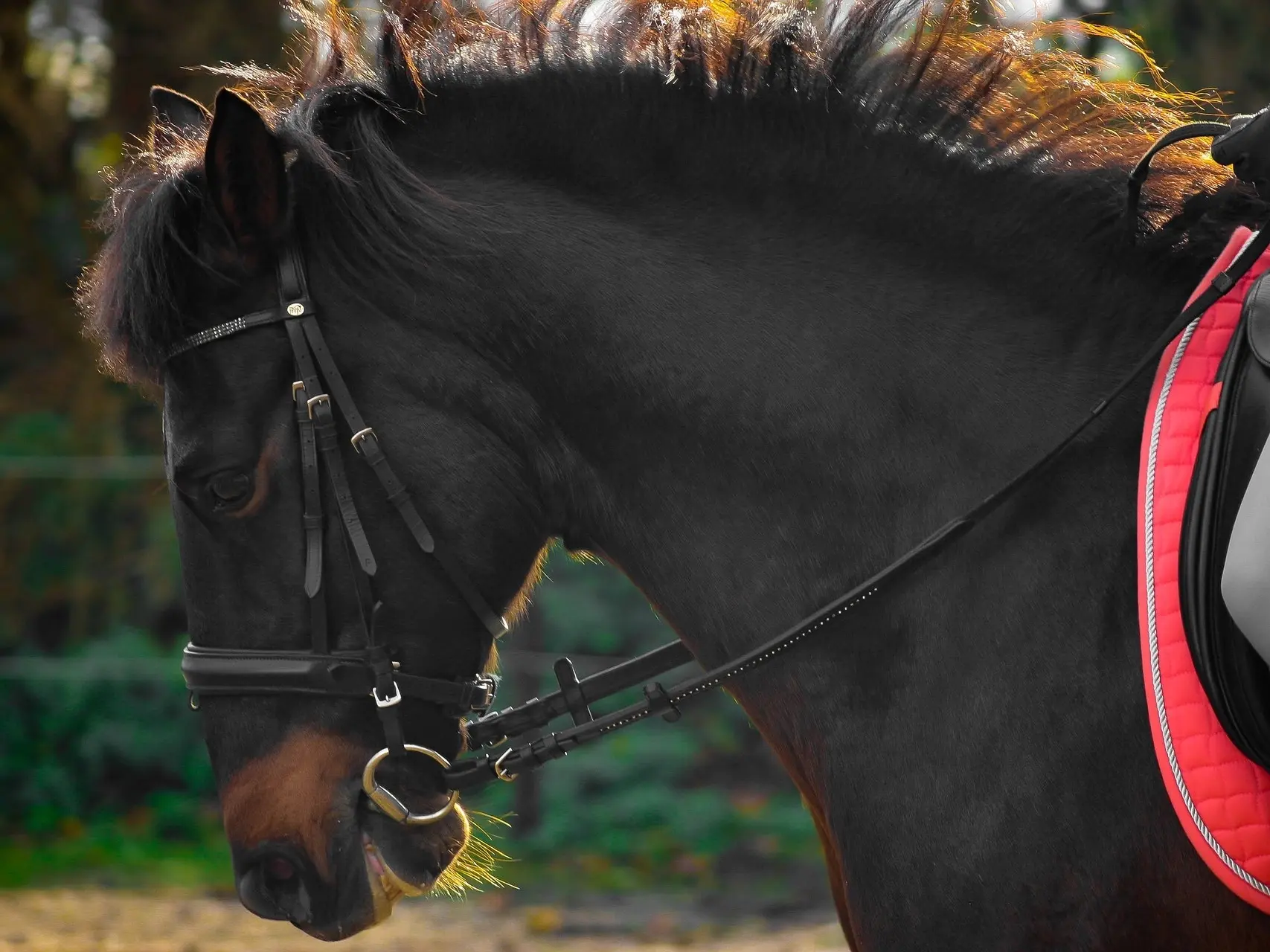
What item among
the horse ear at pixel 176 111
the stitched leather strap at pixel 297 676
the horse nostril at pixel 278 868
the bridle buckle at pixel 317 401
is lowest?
the horse nostril at pixel 278 868

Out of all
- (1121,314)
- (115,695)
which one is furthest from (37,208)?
(1121,314)

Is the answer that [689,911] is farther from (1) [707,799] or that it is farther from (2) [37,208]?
(2) [37,208]

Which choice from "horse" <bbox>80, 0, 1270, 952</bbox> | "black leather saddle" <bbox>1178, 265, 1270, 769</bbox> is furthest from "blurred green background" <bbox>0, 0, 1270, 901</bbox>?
"black leather saddle" <bbox>1178, 265, 1270, 769</bbox>

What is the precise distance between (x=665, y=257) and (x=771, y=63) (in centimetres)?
37

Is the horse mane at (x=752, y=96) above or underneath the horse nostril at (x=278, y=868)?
above

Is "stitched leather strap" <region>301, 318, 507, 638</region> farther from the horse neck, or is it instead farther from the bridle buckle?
the horse neck

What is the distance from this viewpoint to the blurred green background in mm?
6176

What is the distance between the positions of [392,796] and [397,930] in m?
3.47

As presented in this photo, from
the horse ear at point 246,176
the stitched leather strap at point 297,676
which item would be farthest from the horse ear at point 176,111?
the stitched leather strap at point 297,676

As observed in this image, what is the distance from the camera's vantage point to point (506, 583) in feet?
6.95

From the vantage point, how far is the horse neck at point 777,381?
1.91 metres

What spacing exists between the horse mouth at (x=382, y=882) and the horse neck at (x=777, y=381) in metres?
0.64

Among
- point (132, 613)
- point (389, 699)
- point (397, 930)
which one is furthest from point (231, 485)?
point (132, 613)

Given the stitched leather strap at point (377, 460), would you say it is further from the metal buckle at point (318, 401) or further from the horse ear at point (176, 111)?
the horse ear at point (176, 111)
